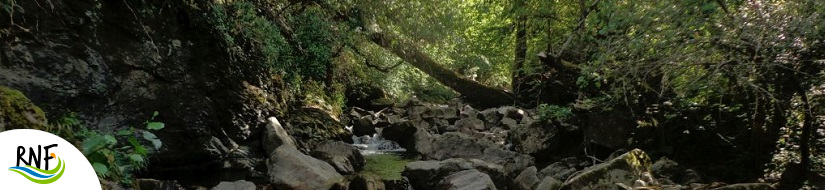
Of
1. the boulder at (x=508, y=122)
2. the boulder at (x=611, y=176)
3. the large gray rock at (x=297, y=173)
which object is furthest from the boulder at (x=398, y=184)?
the boulder at (x=508, y=122)

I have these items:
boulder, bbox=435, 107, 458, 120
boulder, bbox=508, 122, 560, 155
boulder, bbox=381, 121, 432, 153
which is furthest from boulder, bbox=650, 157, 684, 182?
boulder, bbox=435, 107, 458, 120

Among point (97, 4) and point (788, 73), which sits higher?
point (97, 4)

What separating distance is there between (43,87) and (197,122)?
1.97 m

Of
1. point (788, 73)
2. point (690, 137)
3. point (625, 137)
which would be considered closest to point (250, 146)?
point (625, 137)

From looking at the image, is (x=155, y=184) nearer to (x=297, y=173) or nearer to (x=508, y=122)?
(x=297, y=173)

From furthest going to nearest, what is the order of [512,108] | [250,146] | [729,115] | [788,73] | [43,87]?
[512,108] < [250,146] < [729,115] < [43,87] < [788,73]

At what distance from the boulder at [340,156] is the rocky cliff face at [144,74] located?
0.94 metres

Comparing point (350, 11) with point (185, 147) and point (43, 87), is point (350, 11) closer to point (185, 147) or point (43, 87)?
point (185, 147)

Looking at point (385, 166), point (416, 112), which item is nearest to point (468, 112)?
point (416, 112)

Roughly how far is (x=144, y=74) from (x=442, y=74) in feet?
29.4

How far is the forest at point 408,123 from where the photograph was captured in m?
3.92

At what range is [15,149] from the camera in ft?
6.17

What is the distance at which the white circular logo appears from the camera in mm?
1832

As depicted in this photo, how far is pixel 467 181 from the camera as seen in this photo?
6.27m
